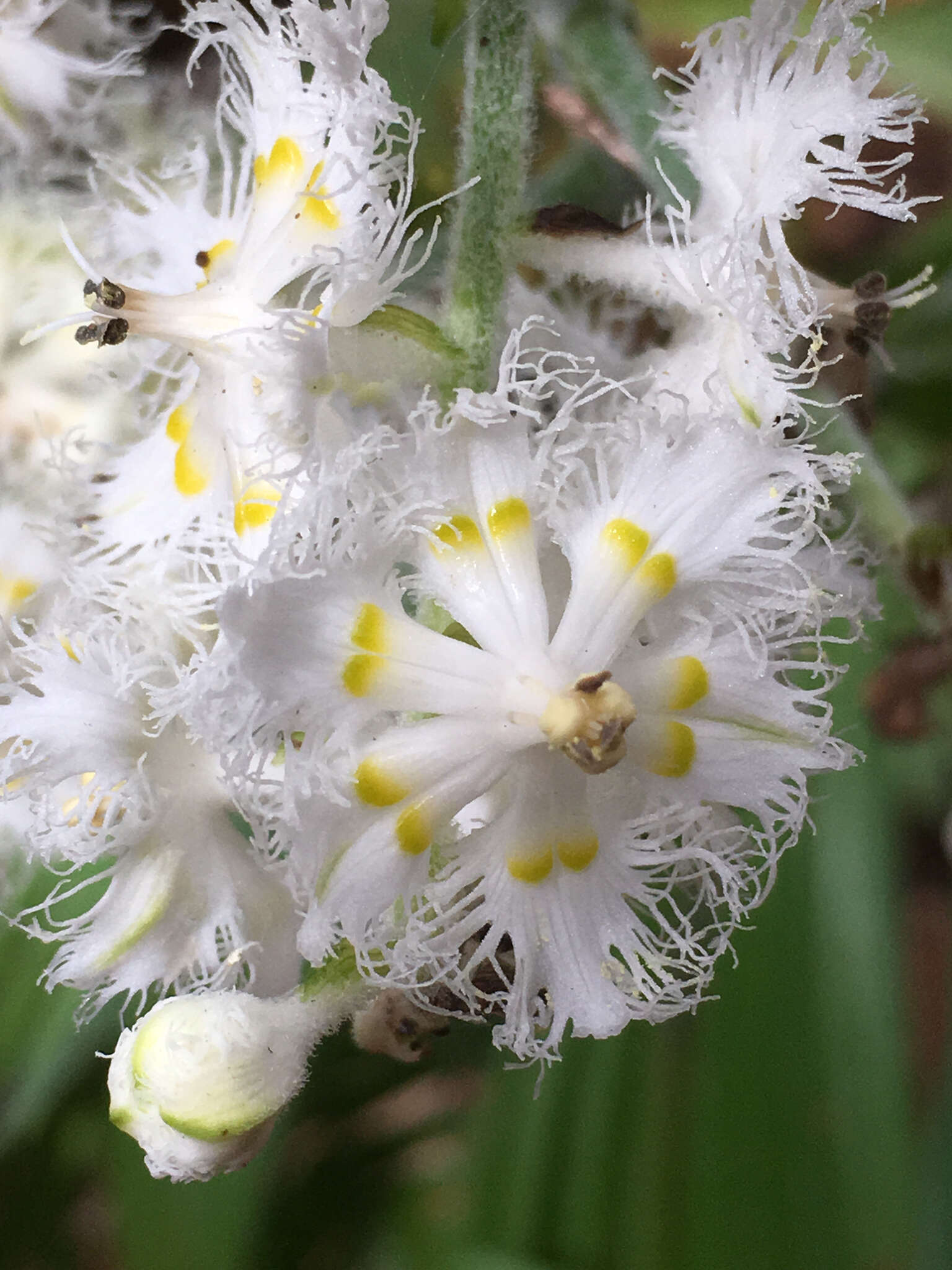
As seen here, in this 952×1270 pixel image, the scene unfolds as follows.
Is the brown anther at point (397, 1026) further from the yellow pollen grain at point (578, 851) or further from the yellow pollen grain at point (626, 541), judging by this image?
the yellow pollen grain at point (626, 541)

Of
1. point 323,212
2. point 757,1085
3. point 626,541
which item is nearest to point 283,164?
point 323,212

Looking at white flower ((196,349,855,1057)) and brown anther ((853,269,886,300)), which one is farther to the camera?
brown anther ((853,269,886,300))

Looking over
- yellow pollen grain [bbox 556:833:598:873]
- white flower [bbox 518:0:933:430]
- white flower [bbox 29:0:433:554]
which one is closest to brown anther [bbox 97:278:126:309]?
white flower [bbox 29:0:433:554]

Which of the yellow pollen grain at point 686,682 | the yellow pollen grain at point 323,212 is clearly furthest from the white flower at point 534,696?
the yellow pollen grain at point 323,212

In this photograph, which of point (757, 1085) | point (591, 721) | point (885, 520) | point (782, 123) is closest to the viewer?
point (591, 721)

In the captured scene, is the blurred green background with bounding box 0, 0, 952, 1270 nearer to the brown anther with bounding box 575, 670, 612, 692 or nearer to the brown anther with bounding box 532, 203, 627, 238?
the brown anther with bounding box 532, 203, 627, 238

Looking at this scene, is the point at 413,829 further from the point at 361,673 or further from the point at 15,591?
the point at 15,591
